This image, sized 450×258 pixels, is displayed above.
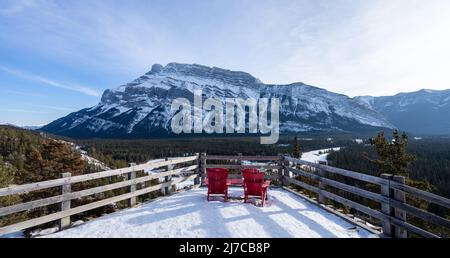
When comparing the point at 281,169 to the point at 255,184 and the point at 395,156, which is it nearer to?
the point at 255,184

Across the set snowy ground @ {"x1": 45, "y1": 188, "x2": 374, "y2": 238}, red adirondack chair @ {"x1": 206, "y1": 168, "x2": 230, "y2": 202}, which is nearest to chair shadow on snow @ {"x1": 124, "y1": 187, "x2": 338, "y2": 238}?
snowy ground @ {"x1": 45, "y1": 188, "x2": 374, "y2": 238}

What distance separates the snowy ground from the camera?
6.61 meters

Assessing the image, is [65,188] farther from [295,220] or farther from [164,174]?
[295,220]

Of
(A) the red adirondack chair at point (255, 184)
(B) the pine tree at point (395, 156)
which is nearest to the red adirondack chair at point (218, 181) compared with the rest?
(A) the red adirondack chair at point (255, 184)

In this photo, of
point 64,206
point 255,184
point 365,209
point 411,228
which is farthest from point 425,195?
point 64,206

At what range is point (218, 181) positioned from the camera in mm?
9977

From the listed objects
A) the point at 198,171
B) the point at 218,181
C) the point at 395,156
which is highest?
the point at 218,181

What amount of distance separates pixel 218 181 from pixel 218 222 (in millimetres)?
2602

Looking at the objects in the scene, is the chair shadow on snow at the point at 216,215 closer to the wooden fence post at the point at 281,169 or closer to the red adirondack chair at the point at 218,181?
the red adirondack chair at the point at 218,181

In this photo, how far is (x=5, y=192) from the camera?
19.2 ft

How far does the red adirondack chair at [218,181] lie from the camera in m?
9.88
